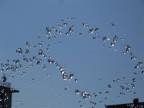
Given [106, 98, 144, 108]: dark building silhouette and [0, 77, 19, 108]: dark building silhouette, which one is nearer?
[106, 98, 144, 108]: dark building silhouette

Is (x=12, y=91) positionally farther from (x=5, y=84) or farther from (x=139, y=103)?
(x=139, y=103)

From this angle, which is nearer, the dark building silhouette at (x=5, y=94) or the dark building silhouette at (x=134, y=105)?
the dark building silhouette at (x=134, y=105)

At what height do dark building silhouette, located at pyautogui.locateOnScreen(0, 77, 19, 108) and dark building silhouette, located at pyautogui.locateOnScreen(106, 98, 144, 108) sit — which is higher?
dark building silhouette, located at pyautogui.locateOnScreen(0, 77, 19, 108)

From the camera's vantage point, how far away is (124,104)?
120ft

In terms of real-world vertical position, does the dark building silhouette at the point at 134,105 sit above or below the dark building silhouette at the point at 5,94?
below

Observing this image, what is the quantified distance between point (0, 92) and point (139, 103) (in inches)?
495

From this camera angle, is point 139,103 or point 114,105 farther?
point 114,105

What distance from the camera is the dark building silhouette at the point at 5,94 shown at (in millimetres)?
34844

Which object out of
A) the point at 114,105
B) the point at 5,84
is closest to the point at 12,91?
the point at 5,84

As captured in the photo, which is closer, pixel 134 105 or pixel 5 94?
pixel 134 105

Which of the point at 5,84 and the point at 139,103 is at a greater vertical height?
the point at 5,84

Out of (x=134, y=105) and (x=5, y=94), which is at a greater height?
(x=5, y=94)

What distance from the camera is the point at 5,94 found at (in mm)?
36625

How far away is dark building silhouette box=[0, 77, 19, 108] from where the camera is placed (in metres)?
34.8
